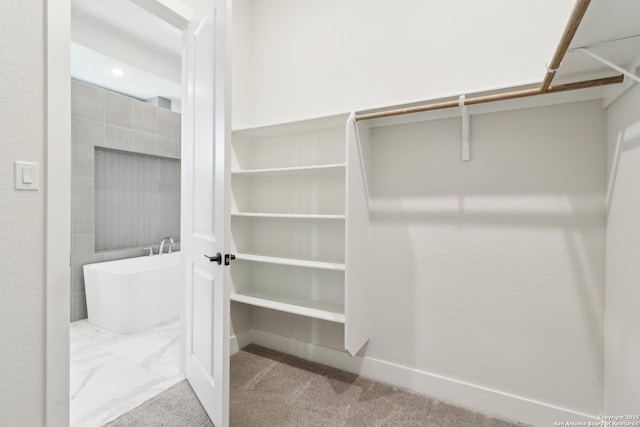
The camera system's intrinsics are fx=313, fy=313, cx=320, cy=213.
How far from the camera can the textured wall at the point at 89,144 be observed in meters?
3.06

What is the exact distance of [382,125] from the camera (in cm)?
203

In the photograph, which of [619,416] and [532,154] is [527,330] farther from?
[532,154]

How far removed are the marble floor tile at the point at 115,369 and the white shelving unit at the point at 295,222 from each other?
2.35 ft

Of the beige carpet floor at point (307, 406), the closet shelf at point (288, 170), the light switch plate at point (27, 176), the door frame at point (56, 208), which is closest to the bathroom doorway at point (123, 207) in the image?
the beige carpet floor at point (307, 406)

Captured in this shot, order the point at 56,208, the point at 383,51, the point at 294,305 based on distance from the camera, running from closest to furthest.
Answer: the point at 56,208, the point at 383,51, the point at 294,305

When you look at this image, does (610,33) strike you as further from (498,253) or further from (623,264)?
(498,253)

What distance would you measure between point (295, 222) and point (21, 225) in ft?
5.01

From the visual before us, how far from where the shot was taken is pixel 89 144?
316 cm

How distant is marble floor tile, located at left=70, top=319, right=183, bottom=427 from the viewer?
1763 mm

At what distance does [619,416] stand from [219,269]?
1.89 m

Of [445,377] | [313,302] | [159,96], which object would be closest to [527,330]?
[445,377]

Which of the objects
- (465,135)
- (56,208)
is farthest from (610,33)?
(56,208)

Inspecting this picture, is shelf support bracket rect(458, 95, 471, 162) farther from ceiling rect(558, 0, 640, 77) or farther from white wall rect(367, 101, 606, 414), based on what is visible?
ceiling rect(558, 0, 640, 77)

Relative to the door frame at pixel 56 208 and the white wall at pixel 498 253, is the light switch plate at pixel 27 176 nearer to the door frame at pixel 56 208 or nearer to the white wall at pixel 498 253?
the door frame at pixel 56 208
